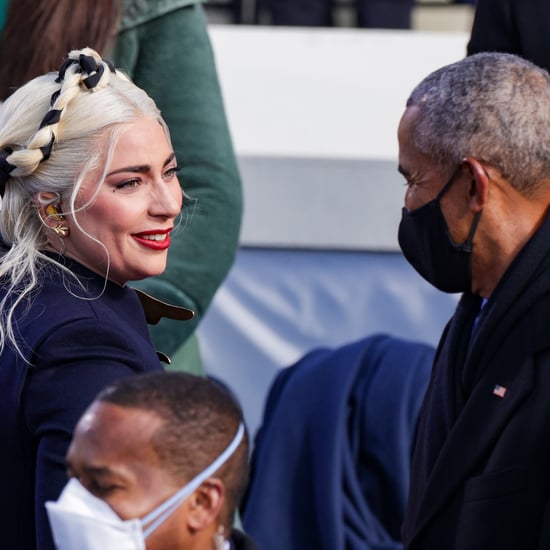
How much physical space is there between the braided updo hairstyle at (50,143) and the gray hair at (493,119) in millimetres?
470

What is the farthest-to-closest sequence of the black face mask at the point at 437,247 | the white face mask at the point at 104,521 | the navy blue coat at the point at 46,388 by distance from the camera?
1. the black face mask at the point at 437,247
2. the navy blue coat at the point at 46,388
3. the white face mask at the point at 104,521

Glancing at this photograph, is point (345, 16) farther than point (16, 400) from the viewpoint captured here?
Yes

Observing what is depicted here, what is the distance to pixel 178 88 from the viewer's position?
116 inches

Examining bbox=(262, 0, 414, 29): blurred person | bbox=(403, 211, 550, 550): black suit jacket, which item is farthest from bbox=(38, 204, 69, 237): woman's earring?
bbox=(262, 0, 414, 29): blurred person

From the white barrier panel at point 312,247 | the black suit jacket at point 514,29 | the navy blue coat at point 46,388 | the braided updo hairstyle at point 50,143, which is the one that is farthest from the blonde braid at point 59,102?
the white barrier panel at point 312,247

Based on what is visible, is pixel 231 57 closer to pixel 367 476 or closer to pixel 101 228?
pixel 367 476

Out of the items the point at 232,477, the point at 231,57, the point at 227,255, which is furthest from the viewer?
the point at 231,57

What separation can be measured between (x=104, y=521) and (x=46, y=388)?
34cm

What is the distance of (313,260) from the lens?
433cm

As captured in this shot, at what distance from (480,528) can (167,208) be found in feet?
2.34

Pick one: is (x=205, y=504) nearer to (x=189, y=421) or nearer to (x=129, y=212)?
(x=189, y=421)

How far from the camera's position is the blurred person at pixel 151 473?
159cm

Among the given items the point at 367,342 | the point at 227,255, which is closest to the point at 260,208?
the point at 367,342

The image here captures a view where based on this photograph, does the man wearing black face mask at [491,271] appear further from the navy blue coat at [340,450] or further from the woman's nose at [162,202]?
the navy blue coat at [340,450]
